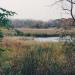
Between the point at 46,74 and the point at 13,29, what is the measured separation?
79.5 inches

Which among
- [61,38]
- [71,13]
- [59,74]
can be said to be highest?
[71,13]

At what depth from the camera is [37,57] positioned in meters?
10.7

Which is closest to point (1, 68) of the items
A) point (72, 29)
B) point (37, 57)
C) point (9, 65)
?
point (9, 65)

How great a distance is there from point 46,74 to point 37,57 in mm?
816

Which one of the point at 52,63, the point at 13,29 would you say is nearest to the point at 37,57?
the point at 52,63

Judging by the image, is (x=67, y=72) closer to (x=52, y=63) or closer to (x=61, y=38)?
(x=52, y=63)

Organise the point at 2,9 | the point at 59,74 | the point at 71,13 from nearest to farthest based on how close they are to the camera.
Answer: the point at 2,9 < the point at 59,74 < the point at 71,13

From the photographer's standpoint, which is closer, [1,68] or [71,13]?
[1,68]

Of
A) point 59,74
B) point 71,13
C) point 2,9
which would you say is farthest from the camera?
point 71,13

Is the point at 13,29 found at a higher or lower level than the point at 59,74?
higher

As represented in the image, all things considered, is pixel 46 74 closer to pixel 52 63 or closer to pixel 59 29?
pixel 52 63

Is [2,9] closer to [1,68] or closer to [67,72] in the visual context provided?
[1,68]

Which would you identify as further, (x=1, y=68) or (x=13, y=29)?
(x=1, y=68)

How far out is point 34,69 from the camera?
10219 mm
